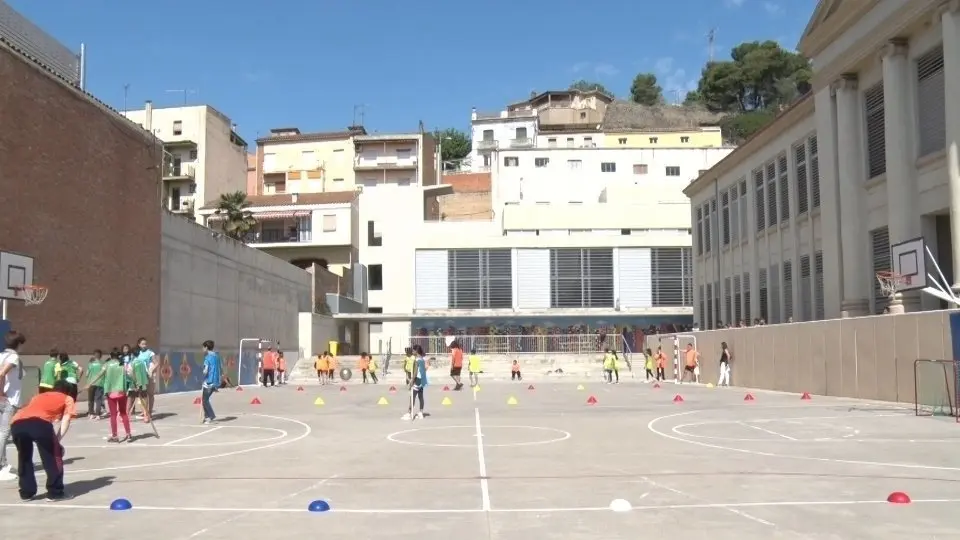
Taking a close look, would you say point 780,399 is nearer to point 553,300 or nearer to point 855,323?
point 855,323

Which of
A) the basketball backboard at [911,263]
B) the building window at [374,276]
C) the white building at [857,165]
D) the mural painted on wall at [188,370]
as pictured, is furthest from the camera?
the building window at [374,276]

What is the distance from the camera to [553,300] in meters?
67.2

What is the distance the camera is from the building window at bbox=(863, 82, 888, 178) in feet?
105

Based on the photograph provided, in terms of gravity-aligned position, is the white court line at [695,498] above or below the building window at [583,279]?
below

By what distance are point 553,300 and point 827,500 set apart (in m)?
57.5

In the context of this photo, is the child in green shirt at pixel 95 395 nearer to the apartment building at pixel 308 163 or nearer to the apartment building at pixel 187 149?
the apartment building at pixel 187 149

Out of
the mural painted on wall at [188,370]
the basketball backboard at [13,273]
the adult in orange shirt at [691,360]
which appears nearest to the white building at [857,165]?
the adult in orange shirt at [691,360]

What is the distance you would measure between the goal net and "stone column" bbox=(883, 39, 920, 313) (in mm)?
7591

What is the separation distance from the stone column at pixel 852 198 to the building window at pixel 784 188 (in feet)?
24.0

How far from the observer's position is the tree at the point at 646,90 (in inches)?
5064

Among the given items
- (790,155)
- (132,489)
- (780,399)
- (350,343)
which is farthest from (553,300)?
(132,489)

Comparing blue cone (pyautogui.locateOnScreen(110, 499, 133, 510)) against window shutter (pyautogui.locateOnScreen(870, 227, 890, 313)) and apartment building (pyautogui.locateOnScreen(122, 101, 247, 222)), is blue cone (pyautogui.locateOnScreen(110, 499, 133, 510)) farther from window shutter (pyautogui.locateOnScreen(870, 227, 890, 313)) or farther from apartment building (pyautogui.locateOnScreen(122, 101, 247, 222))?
apartment building (pyautogui.locateOnScreen(122, 101, 247, 222))

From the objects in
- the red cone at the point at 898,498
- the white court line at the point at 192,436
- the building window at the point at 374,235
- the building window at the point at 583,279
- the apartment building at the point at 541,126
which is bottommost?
the white court line at the point at 192,436

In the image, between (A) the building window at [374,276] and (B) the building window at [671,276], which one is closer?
(B) the building window at [671,276]
